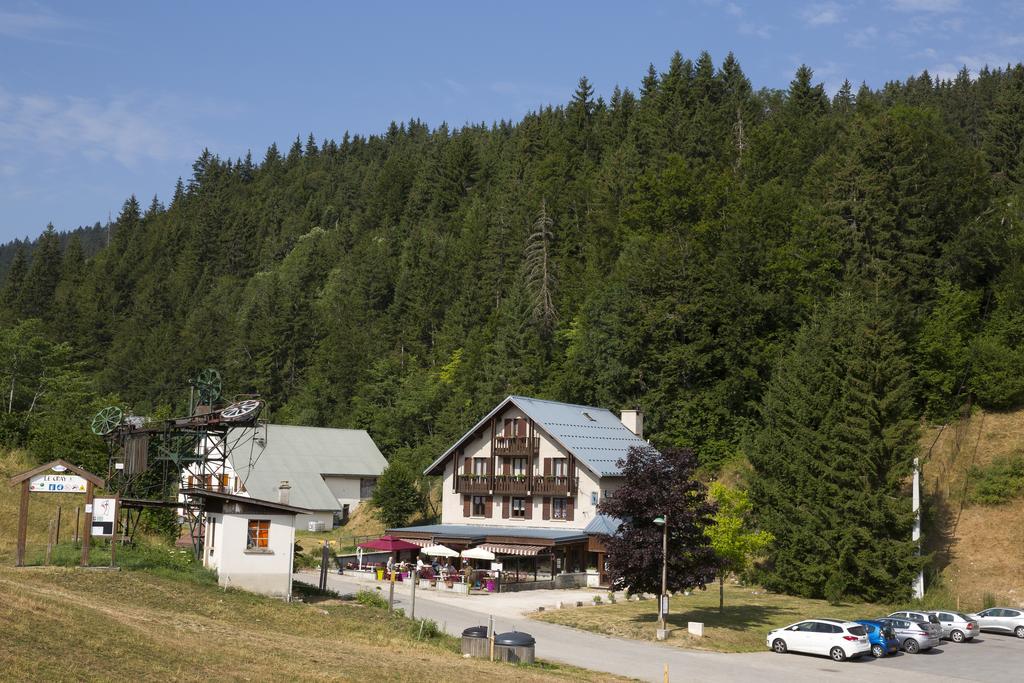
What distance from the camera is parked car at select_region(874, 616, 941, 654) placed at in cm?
3928

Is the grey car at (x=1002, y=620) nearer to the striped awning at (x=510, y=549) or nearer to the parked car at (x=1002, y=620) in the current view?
the parked car at (x=1002, y=620)

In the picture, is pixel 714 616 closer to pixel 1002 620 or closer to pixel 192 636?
pixel 1002 620

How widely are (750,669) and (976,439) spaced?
3478cm

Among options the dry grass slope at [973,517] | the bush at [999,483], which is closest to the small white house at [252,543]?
the dry grass slope at [973,517]

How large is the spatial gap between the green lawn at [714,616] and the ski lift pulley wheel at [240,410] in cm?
1640

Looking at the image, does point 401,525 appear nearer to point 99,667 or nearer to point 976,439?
point 976,439

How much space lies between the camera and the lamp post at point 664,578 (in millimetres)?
38938

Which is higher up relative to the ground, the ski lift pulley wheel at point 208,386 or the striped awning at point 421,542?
the ski lift pulley wheel at point 208,386

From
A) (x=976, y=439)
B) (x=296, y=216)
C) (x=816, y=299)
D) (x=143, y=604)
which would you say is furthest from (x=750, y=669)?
(x=296, y=216)

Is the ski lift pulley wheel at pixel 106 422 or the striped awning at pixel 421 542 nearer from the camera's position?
the ski lift pulley wheel at pixel 106 422

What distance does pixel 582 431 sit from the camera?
62531mm

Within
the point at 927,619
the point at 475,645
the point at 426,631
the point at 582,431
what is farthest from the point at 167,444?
the point at 927,619

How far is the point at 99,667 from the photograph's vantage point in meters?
21.3

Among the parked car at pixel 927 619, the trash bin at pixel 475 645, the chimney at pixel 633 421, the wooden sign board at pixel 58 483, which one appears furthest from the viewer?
the chimney at pixel 633 421
